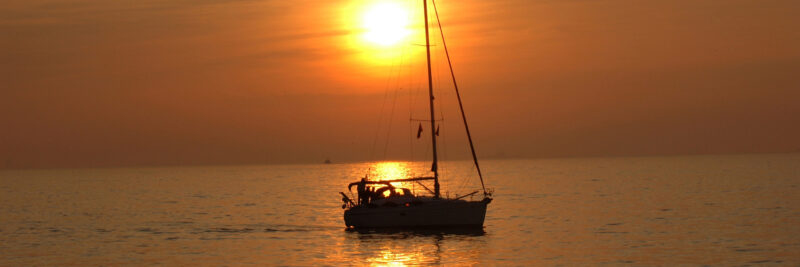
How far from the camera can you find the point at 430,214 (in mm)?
60344

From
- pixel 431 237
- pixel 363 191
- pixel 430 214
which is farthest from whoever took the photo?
pixel 363 191

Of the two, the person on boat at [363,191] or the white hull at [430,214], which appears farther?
the person on boat at [363,191]

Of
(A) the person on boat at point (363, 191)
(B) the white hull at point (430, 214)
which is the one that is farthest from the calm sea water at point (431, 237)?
(A) the person on boat at point (363, 191)

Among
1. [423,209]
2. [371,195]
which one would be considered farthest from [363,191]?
[423,209]

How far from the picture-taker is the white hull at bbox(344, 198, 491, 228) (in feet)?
197

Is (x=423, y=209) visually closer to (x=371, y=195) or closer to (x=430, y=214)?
(x=430, y=214)

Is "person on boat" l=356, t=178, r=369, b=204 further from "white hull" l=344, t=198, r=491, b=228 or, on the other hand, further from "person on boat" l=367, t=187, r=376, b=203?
"white hull" l=344, t=198, r=491, b=228

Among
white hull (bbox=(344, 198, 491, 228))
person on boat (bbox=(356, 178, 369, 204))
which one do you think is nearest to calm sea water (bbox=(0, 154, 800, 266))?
white hull (bbox=(344, 198, 491, 228))

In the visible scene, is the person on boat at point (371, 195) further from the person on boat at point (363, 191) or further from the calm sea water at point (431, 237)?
the calm sea water at point (431, 237)

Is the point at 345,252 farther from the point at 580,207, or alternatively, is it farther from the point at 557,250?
the point at 580,207

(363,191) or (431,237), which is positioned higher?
(363,191)

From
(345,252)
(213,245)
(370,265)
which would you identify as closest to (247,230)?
(213,245)

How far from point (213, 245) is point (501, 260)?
64.0ft

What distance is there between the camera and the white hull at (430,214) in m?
60.2
